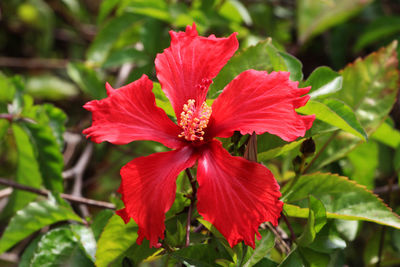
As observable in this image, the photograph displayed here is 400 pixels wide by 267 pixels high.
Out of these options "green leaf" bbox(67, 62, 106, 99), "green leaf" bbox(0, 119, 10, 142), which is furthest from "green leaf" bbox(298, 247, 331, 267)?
"green leaf" bbox(67, 62, 106, 99)

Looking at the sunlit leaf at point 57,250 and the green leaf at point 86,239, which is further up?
the green leaf at point 86,239

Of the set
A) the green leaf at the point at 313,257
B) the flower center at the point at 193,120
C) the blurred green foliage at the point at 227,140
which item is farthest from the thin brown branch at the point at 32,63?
the green leaf at the point at 313,257

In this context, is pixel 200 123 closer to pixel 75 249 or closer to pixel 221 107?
pixel 221 107

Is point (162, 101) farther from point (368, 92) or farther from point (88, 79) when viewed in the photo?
point (88, 79)

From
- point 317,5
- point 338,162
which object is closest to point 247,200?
point 338,162

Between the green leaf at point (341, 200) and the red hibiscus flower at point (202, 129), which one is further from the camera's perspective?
the green leaf at point (341, 200)

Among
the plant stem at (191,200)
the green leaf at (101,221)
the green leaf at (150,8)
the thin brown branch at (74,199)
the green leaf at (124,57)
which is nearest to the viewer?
the plant stem at (191,200)

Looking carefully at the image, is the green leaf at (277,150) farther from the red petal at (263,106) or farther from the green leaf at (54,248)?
the green leaf at (54,248)
